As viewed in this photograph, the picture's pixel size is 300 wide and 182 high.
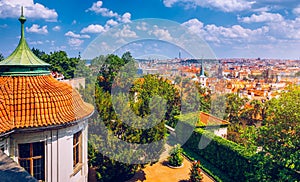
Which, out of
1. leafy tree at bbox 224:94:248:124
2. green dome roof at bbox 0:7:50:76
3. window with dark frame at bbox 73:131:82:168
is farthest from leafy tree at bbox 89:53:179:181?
leafy tree at bbox 224:94:248:124

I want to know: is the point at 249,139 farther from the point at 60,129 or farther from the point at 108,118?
the point at 60,129

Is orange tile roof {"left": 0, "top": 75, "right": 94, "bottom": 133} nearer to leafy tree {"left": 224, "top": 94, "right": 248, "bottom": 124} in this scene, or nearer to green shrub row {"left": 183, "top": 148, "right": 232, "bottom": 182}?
green shrub row {"left": 183, "top": 148, "right": 232, "bottom": 182}

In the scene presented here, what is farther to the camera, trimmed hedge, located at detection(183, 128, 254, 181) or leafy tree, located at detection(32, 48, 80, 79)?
leafy tree, located at detection(32, 48, 80, 79)

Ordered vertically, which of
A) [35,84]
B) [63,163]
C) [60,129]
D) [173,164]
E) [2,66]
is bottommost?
[173,164]

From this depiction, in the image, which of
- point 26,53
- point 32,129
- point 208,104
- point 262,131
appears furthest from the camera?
point 208,104

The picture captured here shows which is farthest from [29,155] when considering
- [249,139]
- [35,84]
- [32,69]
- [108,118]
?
[249,139]

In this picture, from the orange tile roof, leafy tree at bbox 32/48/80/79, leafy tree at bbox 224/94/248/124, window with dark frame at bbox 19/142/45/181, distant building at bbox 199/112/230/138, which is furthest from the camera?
leafy tree at bbox 32/48/80/79

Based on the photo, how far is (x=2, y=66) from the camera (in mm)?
8711

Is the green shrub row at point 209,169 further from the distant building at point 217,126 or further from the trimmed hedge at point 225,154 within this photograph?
the distant building at point 217,126

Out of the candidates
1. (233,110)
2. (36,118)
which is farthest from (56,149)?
(233,110)

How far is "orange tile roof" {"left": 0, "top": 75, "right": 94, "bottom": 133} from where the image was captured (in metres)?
7.77

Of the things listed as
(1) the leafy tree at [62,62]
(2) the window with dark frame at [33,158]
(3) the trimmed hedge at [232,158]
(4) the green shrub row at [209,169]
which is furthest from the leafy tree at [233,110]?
(1) the leafy tree at [62,62]

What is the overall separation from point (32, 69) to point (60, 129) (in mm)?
2384

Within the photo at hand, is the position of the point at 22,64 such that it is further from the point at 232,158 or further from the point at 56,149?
the point at 232,158
